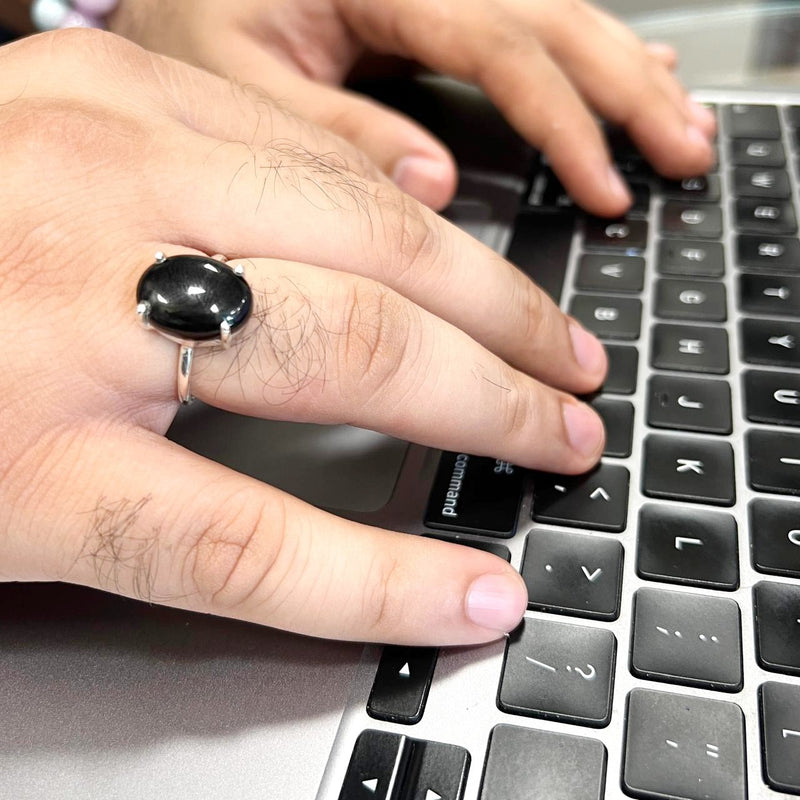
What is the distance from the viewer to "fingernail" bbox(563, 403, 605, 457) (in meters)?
0.51

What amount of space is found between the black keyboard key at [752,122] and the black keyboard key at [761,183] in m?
0.07

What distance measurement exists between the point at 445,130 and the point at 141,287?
52cm

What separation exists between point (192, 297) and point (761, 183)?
0.58m

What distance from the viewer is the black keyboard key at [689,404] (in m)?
0.54

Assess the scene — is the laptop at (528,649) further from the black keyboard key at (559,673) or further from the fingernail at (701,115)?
the fingernail at (701,115)

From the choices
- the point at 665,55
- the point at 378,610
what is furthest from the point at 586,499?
the point at 665,55

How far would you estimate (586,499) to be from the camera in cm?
50

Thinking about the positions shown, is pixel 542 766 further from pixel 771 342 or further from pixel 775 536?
pixel 771 342

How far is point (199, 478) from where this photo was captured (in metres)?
0.43

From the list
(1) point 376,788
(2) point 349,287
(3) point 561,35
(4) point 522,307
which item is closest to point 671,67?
(3) point 561,35

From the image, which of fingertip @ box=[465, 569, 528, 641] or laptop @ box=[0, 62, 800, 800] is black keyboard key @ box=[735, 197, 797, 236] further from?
fingertip @ box=[465, 569, 528, 641]

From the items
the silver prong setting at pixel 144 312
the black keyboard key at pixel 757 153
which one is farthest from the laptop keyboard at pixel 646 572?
the silver prong setting at pixel 144 312

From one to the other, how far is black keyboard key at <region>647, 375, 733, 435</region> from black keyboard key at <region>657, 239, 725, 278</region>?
0.13 m

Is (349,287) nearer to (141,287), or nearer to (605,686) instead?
(141,287)
